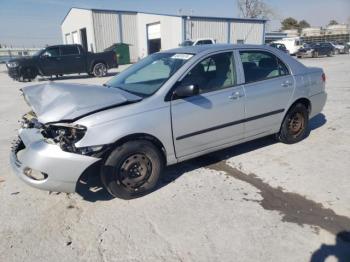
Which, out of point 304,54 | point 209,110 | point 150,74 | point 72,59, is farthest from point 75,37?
point 209,110

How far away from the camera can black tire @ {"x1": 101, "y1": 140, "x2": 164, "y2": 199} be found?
10.8ft

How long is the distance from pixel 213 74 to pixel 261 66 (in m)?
0.95

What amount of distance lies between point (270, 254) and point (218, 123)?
181cm

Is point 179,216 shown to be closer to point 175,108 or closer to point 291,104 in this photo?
point 175,108

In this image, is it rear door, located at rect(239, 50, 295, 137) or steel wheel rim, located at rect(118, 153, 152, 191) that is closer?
steel wheel rim, located at rect(118, 153, 152, 191)

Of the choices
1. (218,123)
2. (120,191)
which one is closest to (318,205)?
(218,123)

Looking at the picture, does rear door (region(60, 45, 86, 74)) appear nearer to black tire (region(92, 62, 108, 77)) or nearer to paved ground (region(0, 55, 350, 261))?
black tire (region(92, 62, 108, 77))

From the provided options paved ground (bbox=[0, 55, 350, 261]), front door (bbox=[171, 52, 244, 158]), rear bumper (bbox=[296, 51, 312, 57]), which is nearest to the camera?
paved ground (bbox=[0, 55, 350, 261])

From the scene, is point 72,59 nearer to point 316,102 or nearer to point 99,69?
point 99,69

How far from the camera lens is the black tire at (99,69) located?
59.3 ft

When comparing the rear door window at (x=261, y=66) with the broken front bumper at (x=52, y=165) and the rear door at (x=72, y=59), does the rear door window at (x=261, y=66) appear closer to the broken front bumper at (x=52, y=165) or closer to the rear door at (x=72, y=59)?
the broken front bumper at (x=52, y=165)

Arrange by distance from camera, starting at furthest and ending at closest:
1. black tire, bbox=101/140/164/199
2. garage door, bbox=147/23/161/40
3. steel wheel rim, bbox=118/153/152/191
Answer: garage door, bbox=147/23/161/40 → steel wheel rim, bbox=118/153/152/191 → black tire, bbox=101/140/164/199

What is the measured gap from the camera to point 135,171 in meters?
3.50

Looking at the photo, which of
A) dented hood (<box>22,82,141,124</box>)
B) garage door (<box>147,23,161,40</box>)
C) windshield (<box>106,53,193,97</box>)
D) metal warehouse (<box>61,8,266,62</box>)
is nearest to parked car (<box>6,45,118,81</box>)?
windshield (<box>106,53,193,97</box>)
